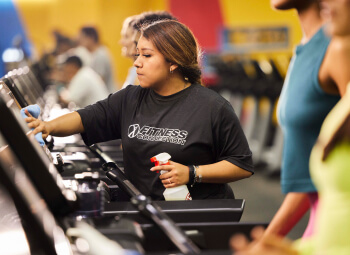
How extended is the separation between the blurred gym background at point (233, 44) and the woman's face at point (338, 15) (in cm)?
168

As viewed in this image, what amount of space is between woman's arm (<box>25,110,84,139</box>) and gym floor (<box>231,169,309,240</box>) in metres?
2.46

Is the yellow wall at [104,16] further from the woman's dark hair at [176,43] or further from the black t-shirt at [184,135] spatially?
the black t-shirt at [184,135]

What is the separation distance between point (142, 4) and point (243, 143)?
14.2 m

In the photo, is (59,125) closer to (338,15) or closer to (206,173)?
(206,173)

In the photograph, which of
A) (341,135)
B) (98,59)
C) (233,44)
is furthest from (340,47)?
(233,44)

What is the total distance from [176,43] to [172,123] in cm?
35

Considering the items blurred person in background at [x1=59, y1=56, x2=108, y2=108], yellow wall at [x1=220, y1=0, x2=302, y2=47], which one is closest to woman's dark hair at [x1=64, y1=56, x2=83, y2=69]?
blurred person in background at [x1=59, y1=56, x2=108, y2=108]

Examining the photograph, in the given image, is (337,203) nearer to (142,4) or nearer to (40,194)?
(40,194)

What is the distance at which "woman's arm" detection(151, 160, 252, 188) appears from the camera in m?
2.38

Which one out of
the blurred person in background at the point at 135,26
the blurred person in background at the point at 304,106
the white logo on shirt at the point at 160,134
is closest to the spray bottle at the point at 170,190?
the white logo on shirt at the point at 160,134

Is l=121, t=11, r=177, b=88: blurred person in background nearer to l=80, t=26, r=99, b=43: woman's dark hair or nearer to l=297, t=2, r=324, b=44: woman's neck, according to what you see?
l=297, t=2, r=324, b=44: woman's neck

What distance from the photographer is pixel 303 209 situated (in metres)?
1.76

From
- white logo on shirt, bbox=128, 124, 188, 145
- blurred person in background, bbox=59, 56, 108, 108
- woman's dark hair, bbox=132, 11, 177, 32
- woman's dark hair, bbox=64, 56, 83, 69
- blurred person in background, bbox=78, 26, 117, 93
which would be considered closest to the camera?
white logo on shirt, bbox=128, 124, 188, 145

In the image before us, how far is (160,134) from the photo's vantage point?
8.23 feet
